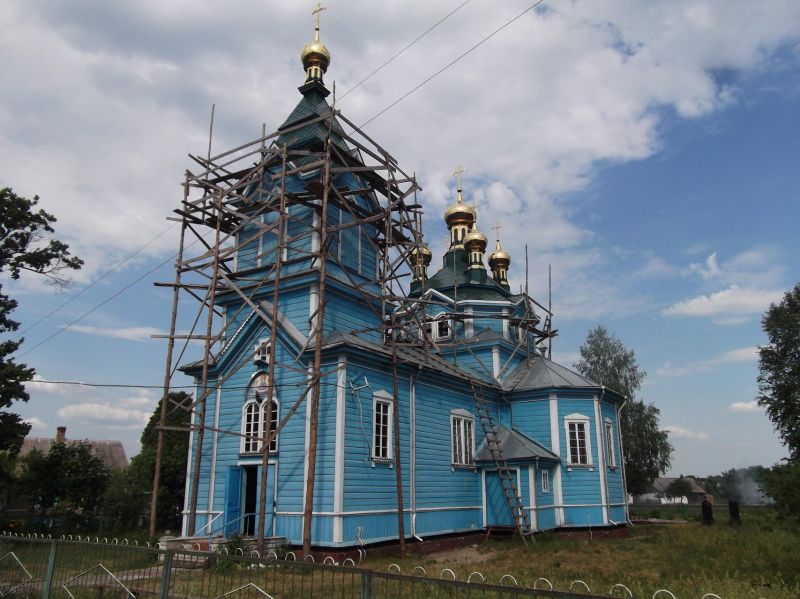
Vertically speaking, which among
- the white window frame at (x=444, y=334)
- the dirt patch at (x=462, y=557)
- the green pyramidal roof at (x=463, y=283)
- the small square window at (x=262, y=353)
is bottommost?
the dirt patch at (x=462, y=557)

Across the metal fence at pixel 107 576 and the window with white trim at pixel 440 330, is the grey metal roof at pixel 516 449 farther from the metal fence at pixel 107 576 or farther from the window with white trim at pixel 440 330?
the metal fence at pixel 107 576

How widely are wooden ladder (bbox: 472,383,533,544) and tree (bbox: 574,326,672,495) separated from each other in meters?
17.5

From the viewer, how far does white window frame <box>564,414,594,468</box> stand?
2059cm

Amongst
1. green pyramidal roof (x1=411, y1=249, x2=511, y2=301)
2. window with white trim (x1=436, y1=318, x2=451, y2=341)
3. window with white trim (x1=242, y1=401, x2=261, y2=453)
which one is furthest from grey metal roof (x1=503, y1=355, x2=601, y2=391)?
window with white trim (x1=242, y1=401, x2=261, y2=453)

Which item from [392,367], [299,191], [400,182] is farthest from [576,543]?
[299,191]

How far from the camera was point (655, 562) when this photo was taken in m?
13.3

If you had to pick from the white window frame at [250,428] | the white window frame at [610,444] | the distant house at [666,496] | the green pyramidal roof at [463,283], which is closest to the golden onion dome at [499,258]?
the green pyramidal roof at [463,283]

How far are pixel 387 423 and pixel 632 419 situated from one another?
25.8m

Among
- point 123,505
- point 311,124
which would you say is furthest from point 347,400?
point 123,505

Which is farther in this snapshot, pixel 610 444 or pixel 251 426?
pixel 610 444

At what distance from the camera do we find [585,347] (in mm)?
39906

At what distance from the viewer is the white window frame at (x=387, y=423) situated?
15497 millimetres

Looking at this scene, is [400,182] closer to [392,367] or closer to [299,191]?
[299,191]

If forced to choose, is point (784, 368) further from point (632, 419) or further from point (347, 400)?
point (347, 400)
